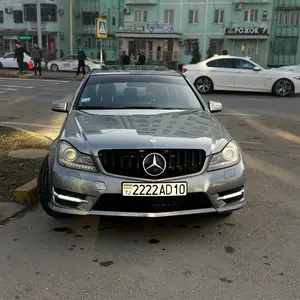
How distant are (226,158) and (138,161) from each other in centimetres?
84

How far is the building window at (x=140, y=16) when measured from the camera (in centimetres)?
4366

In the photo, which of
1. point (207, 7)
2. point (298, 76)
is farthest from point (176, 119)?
point (207, 7)

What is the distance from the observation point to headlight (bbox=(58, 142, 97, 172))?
138 inches

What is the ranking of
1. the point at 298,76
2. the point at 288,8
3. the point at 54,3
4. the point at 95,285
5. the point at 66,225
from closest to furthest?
the point at 95,285
the point at 66,225
the point at 298,76
the point at 288,8
the point at 54,3

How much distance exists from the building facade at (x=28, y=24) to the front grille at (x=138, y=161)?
43091 mm

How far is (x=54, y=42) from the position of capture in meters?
45.8

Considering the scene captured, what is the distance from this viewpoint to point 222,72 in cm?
1625

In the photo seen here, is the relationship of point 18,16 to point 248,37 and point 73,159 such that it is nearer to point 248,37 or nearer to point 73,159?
point 248,37

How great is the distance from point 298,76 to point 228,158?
13.4 m

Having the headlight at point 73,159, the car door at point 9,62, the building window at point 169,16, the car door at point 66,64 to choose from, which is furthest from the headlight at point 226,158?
the building window at point 169,16

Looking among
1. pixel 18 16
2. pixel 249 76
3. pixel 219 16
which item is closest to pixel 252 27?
pixel 219 16

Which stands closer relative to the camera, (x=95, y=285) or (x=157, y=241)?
(x=95, y=285)

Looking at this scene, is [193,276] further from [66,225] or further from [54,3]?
[54,3]

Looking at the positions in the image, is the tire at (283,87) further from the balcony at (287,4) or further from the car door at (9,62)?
the balcony at (287,4)
